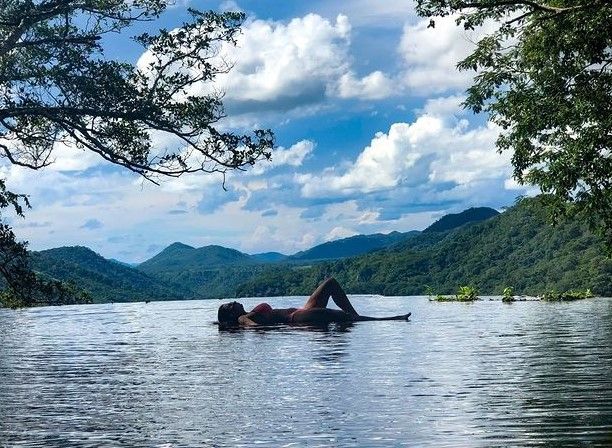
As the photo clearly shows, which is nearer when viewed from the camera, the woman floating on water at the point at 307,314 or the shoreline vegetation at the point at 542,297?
the woman floating on water at the point at 307,314

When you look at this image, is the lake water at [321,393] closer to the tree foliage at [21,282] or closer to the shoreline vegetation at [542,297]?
the tree foliage at [21,282]

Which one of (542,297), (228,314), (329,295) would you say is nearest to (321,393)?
(329,295)

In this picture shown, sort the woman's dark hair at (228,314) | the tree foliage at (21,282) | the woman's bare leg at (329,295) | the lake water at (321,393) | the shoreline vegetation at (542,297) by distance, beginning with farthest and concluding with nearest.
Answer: the shoreline vegetation at (542,297)
the woman's dark hair at (228,314)
the woman's bare leg at (329,295)
the tree foliage at (21,282)
the lake water at (321,393)

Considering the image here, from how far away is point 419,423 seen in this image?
18.4 metres

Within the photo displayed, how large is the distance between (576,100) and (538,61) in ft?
7.42

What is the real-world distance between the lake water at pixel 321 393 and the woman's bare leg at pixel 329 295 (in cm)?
600

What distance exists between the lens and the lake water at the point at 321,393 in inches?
687

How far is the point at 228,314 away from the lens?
2386 inches

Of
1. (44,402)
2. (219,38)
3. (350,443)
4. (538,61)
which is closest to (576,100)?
(538,61)

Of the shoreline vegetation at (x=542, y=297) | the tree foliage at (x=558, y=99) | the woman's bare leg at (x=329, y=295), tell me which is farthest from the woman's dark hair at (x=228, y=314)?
the shoreline vegetation at (x=542, y=297)

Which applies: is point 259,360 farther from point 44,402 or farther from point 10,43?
point 10,43

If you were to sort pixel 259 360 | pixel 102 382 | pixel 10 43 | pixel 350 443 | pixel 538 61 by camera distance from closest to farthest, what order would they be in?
pixel 350 443, pixel 10 43, pixel 102 382, pixel 538 61, pixel 259 360

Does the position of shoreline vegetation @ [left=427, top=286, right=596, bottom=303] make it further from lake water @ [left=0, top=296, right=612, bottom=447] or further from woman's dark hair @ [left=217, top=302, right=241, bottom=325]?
lake water @ [left=0, top=296, right=612, bottom=447]

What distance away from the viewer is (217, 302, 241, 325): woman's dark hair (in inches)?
2360
